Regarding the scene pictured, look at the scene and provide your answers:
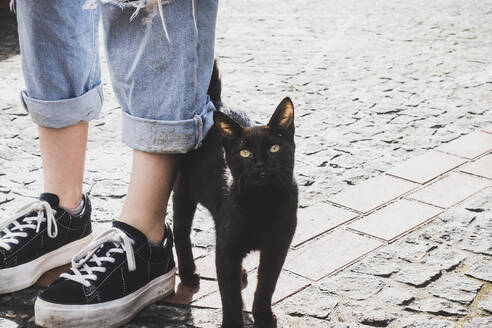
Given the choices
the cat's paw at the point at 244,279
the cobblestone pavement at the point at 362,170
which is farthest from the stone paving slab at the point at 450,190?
the cat's paw at the point at 244,279

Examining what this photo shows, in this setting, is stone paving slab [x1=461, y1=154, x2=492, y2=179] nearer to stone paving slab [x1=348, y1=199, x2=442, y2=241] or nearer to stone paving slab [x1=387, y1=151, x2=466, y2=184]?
stone paving slab [x1=387, y1=151, x2=466, y2=184]

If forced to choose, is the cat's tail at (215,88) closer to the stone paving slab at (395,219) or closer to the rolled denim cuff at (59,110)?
the rolled denim cuff at (59,110)

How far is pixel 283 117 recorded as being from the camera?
6.93 ft

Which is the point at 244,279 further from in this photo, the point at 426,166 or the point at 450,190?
the point at 426,166

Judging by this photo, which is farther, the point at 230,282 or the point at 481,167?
the point at 481,167

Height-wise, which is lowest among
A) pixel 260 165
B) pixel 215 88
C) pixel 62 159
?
pixel 62 159

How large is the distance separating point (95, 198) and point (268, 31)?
14.1ft

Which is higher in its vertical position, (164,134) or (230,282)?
(164,134)

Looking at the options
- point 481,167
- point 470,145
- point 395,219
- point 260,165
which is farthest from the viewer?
point 470,145

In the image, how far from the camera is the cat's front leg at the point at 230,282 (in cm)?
205

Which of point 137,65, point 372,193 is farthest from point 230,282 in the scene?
point 372,193

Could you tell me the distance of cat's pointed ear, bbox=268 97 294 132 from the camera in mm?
2086

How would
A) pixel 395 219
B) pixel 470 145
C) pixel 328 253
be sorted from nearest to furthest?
1. pixel 328 253
2. pixel 395 219
3. pixel 470 145

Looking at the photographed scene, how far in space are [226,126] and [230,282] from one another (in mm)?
500
